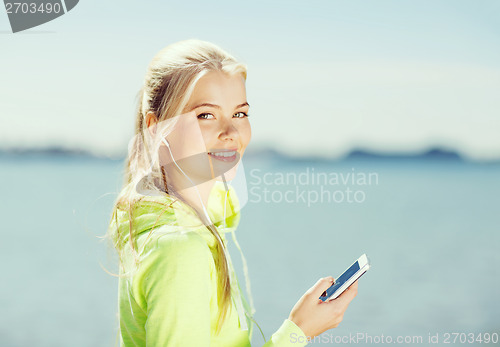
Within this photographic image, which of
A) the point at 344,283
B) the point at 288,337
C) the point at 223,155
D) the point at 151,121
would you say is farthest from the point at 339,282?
the point at 151,121

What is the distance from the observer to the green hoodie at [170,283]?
0.86 metres

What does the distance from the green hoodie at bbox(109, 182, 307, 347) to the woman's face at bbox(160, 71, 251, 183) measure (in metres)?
0.09

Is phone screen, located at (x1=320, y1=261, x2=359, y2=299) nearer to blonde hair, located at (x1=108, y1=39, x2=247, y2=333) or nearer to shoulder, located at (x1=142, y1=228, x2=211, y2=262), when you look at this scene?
blonde hair, located at (x1=108, y1=39, x2=247, y2=333)

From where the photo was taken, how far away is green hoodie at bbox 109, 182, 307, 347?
86 cm

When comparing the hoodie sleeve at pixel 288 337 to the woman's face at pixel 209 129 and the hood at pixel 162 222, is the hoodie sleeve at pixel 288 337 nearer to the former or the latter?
the hood at pixel 162 222

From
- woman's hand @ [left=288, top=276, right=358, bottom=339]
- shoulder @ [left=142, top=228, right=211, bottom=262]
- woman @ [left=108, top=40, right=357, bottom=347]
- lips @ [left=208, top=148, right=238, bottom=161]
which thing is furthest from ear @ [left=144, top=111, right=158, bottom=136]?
woman's hand @ [left=288, top=276, right=358, bottom=339]

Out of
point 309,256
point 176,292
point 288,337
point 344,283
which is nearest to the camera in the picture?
point 176,292

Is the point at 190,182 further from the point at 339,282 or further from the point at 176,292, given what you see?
the point at 339,282

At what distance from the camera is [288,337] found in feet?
3.44

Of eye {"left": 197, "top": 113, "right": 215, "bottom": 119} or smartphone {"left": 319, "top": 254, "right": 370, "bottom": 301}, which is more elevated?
eye {"left": 197, "top": 113, "right": 215, "bottom": 119}

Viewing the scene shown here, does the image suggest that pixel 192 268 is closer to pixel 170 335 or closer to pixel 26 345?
pixel 170 335

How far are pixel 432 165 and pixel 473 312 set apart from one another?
26.0 ft

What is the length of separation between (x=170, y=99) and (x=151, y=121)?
0.07 meters

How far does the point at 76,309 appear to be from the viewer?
3711mm
